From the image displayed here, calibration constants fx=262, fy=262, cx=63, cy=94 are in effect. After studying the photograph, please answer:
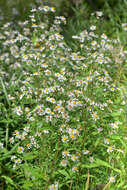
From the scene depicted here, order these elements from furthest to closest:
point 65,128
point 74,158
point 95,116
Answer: point 95,116, point 65,128, point 74,158

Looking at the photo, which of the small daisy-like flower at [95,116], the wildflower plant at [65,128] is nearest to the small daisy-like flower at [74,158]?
the wildflower plant at [65,128]

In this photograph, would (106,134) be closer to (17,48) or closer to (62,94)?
(62,94)

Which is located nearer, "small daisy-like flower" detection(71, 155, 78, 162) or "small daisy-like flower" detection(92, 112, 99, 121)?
"small daisy-like flower" detection(71, 155, 78, 162)

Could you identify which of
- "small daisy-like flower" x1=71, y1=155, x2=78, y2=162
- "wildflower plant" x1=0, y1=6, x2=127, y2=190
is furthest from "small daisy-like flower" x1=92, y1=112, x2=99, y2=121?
"small daisy-like flower" x1=71, y1=155, x2=78, y2=162

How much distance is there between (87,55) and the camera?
119 inches

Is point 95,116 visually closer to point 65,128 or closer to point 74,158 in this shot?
point 65,128

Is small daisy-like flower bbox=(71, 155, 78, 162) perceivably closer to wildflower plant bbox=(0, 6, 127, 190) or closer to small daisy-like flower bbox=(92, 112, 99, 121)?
wildflower plant bbox=(0, 6, 127, 190)

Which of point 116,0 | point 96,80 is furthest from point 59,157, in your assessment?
point 116,0

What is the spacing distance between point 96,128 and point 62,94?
0.46m

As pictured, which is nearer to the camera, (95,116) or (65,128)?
(65,128)

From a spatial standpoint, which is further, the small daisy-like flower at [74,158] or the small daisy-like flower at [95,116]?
the small daisy-like flower at [95,116]

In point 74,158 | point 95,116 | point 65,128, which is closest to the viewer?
point 74,158

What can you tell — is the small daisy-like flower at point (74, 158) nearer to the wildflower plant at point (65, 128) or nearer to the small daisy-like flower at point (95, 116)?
the wildflower plant at point (65, 128)

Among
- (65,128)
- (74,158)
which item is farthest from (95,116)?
(74,158)
